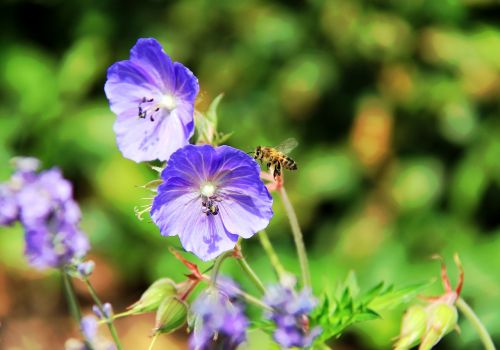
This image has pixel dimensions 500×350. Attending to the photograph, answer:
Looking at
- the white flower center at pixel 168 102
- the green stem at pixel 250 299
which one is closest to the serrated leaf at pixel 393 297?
the green stem at pixel 250 299

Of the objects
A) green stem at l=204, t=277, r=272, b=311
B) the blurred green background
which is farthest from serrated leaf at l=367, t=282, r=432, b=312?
the blurred green background

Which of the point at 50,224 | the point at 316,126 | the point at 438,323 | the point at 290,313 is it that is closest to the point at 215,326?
the point at 290,313

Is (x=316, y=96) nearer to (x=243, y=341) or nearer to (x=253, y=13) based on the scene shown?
(x=253, y=13)

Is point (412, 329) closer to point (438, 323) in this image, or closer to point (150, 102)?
point (438, 323)

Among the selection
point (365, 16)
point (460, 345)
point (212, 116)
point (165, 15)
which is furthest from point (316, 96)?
point (212, 116)

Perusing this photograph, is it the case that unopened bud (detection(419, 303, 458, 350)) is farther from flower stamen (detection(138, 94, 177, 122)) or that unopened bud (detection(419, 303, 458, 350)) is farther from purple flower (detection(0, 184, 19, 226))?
purple flower (detection(0, 184, 19, 226))
